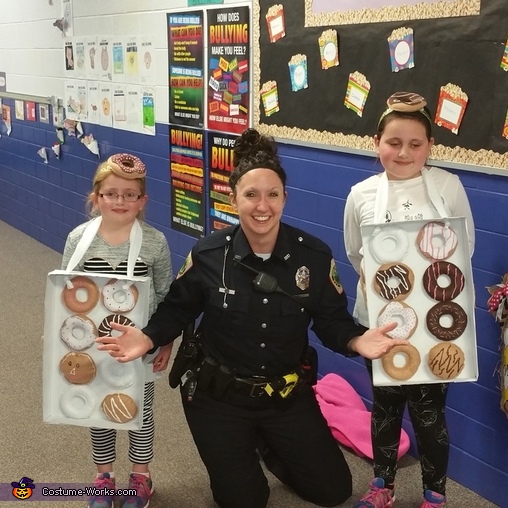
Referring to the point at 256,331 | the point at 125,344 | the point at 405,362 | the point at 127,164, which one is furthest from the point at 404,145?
the point at 125,344

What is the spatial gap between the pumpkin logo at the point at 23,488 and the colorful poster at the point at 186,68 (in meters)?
1.98

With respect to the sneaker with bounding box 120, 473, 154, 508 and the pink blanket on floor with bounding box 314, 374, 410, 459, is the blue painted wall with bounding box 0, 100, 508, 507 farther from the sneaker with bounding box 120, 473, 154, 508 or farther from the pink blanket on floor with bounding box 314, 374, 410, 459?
the sneaker with bounding box 120, 473, 154, 508

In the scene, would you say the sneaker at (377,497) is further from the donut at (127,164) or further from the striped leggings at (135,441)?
the donut at (127,164)

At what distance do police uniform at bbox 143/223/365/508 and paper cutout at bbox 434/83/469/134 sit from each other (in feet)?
1.98

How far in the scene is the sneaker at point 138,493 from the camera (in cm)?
225

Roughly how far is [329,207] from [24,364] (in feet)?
5.94

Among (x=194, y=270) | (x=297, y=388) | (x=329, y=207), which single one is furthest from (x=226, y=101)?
(x=297, y=388)

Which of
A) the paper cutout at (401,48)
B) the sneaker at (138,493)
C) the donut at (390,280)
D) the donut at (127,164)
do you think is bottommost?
the sneaker at (138,493)

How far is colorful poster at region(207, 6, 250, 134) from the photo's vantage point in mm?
3131

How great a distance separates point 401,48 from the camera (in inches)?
93.5

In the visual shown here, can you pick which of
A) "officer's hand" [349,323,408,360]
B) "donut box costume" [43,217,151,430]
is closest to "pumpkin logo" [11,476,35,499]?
"donut box costume" [43,217,151,430]

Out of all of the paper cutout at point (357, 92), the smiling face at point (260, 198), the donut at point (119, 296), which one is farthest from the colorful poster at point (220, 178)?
the donut at point (119, 296)

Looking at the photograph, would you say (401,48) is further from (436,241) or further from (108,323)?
(108,323)

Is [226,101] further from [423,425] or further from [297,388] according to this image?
[423,425]
